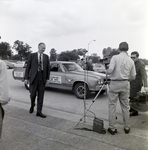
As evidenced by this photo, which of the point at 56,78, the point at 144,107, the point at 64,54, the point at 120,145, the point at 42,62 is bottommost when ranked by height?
the point at 120,145

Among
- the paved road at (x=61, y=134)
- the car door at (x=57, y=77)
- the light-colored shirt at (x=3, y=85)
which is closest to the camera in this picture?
the light-colored shirt at (x=3, y=85)

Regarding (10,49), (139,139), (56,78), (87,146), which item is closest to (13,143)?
(87,146)

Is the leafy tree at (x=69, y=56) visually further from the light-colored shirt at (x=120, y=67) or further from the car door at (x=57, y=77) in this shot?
the light-colored shirt at (x=120, y=67)

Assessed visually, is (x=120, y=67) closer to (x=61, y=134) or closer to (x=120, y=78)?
(x=120, y=78)

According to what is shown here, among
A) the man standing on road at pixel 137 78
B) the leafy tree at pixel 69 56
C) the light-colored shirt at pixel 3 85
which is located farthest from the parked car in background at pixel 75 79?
the leafy tree at pixel 69 56

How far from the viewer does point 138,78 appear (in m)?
4.65

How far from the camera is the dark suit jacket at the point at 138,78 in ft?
14.7

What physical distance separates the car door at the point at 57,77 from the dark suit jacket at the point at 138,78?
132 inches

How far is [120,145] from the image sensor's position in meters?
2.99

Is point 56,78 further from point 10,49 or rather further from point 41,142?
point 10,49

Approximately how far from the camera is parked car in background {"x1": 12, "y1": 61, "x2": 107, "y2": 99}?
260 inches

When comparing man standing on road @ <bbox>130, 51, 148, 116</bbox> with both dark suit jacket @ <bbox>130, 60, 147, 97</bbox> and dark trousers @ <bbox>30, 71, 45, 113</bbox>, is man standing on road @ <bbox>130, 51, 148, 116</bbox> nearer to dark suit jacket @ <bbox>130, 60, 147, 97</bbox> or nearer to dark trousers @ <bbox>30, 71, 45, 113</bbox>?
dark suit jacket @ <bbox>130, 60, 147, 97</bbox>

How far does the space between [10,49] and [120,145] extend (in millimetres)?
71819

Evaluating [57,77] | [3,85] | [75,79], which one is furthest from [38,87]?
[57,77]
